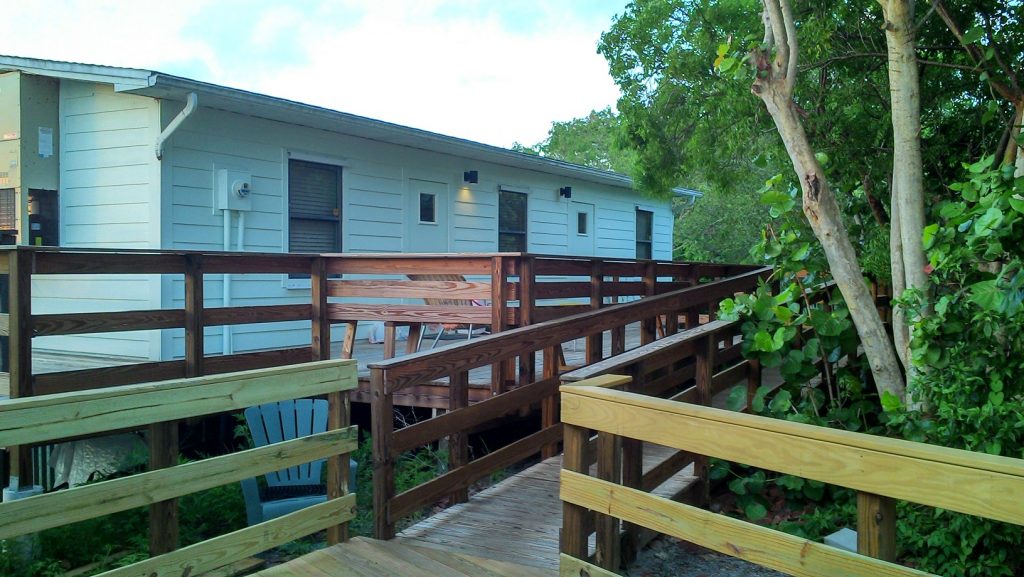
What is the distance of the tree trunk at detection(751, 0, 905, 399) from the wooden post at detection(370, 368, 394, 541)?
297 centimetres

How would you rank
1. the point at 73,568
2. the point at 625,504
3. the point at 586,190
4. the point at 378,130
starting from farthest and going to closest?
the point at 586,190 < the point at 378,130 < the point at 73,568 < the point at 625,504

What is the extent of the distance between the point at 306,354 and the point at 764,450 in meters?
4.57

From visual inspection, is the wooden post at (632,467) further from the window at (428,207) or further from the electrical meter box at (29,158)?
the window at (428,207)

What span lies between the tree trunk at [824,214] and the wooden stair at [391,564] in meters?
2.83

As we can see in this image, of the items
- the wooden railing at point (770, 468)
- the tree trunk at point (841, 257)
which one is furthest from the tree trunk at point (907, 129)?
the wooden railing at point (770, 468)

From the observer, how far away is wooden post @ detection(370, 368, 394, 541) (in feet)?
11.0

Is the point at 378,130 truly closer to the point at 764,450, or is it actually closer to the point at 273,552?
the point at 273,552

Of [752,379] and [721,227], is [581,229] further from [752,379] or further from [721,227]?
[721,227]

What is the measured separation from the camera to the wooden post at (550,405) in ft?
15.7

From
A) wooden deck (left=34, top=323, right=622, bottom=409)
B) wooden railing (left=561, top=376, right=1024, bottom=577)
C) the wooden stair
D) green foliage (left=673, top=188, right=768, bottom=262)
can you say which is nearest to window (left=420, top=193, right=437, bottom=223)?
wooden deck (left=34, top=323, right=622, bottom=409)

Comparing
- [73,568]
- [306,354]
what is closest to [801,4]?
[306,354]

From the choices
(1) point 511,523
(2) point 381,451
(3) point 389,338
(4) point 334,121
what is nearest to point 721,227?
(4) point 334,121

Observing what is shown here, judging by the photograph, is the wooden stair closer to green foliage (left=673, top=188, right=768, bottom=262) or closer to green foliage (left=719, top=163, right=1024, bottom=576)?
green foliage (left=719, top=163, right=1024, bottom=576)

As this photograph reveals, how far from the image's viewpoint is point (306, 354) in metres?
6.17
